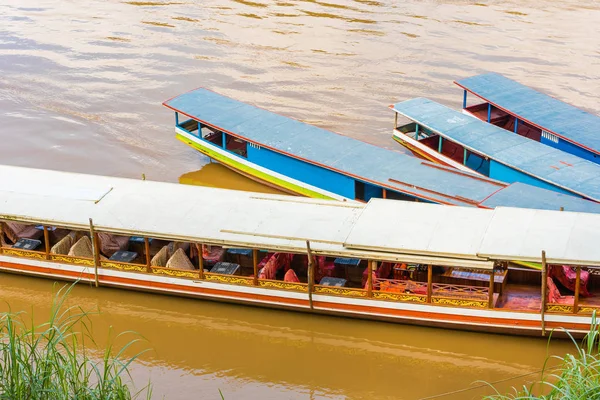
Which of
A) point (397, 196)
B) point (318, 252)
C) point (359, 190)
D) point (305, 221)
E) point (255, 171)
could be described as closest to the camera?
point (318, 252)

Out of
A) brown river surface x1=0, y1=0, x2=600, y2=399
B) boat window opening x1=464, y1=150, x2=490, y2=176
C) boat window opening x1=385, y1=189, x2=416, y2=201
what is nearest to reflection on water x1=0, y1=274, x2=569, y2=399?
brown river surface x1=0, y1=0, x2=600, y2=399

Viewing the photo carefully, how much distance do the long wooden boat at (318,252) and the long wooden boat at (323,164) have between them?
1356 millimetres

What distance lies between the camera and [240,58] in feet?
85.0

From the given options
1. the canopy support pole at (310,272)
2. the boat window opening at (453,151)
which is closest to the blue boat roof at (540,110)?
the boat window opening at (453,151)

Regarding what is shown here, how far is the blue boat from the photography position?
1686 cm

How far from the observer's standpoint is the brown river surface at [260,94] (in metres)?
12.0

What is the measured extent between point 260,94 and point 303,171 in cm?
729

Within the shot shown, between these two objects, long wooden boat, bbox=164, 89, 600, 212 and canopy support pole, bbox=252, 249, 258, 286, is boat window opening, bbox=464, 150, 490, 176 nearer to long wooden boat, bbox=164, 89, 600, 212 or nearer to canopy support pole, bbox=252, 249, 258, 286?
long wooden boat, bbox=164, 89, 600, 212

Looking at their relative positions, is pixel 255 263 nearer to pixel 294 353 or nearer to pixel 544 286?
pixel 294 353

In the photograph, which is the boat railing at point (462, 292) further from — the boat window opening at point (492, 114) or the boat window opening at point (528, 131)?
the boat window opening at point (492, 114)

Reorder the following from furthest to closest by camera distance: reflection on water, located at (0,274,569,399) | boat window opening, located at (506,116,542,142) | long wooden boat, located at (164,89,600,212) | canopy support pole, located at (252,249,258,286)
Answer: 1. boat window opening, located at (506,116,542,142)
2. long wooden boat, located at (164,89,600,212)
3. canopy support pole, located at (252,249,258,286)
4. reflection on water, located at (0,274,569,399)

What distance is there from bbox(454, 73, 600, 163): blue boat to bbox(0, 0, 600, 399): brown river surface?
243 cm

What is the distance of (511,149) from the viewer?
1622 cm

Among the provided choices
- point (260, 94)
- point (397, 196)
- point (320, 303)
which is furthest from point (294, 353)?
point (260, 94)
